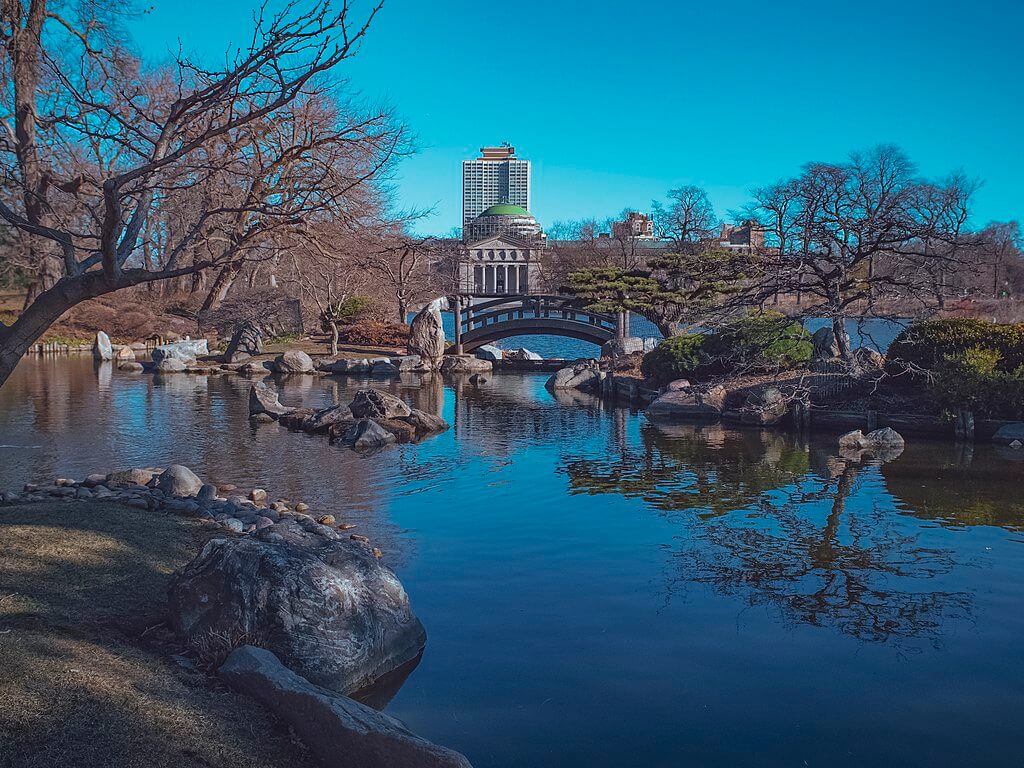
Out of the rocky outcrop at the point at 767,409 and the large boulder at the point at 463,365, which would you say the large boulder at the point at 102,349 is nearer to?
the large boulder at the point at 463,365

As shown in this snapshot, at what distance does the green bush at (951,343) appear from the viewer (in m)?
15.1

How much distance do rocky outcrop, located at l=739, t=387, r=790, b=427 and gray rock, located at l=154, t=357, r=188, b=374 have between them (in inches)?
768

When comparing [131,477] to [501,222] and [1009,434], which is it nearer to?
[1009,434]

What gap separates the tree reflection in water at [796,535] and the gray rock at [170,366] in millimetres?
19310

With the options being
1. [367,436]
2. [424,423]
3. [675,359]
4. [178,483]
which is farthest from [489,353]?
[178,483]

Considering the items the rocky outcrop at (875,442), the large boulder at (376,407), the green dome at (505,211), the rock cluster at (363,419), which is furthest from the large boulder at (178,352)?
the green dome at (505,211)

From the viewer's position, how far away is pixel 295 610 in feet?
17.6

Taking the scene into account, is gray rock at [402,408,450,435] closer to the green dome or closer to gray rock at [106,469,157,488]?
Answer: gray rock at [106,469,157,488]

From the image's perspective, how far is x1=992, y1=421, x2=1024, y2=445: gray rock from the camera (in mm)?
14547

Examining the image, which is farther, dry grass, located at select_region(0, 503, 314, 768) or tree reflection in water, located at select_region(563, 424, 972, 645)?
tree reflection in water, located at select_region(563, 424, 972, 645)

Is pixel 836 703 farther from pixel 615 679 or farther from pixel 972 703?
pixel 615 679

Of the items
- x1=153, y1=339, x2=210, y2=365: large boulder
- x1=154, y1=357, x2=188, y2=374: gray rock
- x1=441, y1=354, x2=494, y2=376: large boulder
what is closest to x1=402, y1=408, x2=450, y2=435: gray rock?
x1=441, y1=354, x2=494, y2=376: large boulder

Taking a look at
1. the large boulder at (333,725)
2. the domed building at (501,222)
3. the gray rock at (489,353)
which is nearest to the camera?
the large boulder at (333,725)

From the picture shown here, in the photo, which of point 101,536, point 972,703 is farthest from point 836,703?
point 101,536
